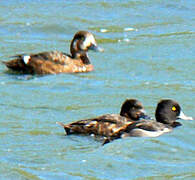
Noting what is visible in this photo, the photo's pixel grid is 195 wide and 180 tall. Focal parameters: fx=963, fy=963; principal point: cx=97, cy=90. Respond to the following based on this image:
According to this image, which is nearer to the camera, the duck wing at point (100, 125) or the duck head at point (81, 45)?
the duck wing at point (100, 125)

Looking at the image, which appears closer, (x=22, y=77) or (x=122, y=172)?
(x=122, y=172)

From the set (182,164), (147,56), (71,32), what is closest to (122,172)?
(182,164)

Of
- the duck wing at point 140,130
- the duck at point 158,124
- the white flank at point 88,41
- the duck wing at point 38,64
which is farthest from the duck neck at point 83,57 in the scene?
the duck wing at point 140,130

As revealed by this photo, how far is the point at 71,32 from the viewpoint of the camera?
21.1 metres

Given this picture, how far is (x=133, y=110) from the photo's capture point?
1400 centimetres

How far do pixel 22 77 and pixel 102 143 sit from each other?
4.57 meters

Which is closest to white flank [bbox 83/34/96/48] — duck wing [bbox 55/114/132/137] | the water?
the water

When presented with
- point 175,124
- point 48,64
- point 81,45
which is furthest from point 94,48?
point 175,124

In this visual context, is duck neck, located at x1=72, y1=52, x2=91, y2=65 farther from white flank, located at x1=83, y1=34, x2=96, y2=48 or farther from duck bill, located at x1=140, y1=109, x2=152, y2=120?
duck bill, located at x1=140, y1=109, x2=152, y2=120

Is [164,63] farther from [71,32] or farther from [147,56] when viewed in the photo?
[71,32]

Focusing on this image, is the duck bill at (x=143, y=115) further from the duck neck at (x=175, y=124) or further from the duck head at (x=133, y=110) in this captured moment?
the duck neck at (x=175, y=124)

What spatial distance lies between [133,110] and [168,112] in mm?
508

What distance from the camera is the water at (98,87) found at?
1183 centimetres

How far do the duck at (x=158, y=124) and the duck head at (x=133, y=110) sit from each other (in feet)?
0.73
